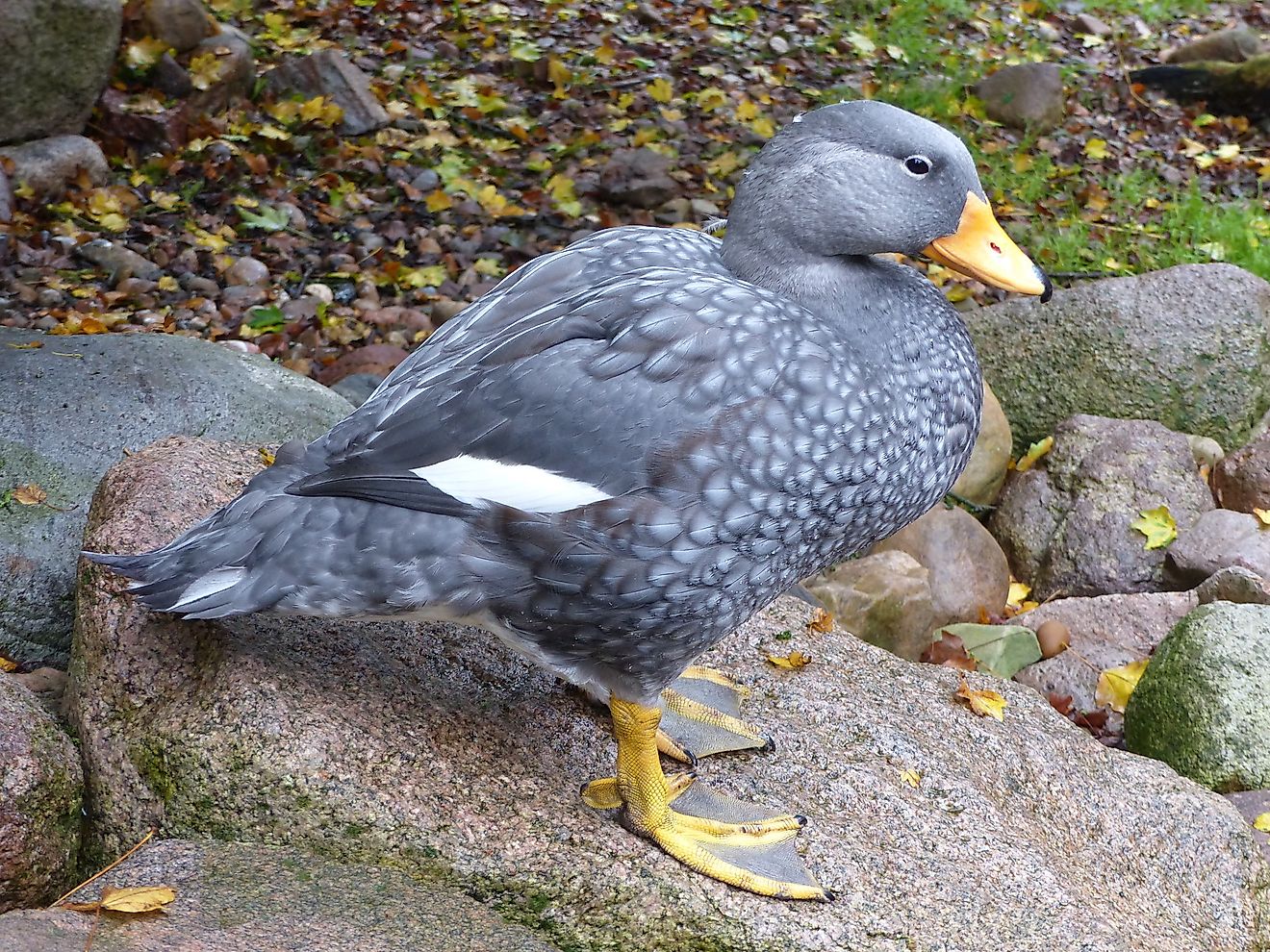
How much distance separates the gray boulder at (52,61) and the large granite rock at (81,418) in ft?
7.55

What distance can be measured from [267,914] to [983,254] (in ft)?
6.05

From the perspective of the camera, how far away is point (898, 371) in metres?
2.54

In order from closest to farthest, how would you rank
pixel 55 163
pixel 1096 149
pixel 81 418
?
pixel 81 418, pixel 55 163, pixel 1096 149

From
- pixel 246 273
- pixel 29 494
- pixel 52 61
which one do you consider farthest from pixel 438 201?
pixel 29 494

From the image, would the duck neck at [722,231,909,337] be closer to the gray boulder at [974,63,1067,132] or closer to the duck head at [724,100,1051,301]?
the duck head at [724,100,1051,301]

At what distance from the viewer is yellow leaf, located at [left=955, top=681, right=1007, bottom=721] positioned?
3387 millimetres

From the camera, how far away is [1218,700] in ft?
12.1

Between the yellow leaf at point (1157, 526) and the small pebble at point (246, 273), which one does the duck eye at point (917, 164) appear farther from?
the small pebble at point (246, 273)

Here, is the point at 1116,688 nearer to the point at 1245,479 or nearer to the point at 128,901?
the point at 1245,479

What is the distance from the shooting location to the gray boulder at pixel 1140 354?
554cm

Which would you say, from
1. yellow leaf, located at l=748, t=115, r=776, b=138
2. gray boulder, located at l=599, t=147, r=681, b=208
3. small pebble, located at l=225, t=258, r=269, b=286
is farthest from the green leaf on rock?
yellow leaf, located at l=748, t=115, r=776, b=138

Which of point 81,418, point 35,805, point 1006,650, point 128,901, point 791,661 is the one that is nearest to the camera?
point 128,901

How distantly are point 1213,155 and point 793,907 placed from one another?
7.36 m

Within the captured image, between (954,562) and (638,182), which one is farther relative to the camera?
(638,182)
